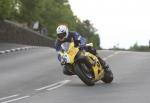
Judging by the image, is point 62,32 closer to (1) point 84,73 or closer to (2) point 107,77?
(1) point 84,73

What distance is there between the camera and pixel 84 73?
63.5 ft

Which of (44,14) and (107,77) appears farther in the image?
(44,14)

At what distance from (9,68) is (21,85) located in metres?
6.88

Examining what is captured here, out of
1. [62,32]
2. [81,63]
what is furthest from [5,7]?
[81,63]

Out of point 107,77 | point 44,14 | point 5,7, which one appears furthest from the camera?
point 44,14

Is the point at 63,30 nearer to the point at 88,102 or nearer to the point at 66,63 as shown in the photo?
the point at 66,63

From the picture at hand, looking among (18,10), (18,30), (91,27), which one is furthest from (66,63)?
(91,27)

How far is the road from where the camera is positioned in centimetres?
1631

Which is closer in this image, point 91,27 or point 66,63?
point 66,63

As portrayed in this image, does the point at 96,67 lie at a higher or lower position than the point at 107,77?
higher

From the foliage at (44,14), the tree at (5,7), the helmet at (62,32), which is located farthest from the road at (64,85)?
the foliage at (44,14)

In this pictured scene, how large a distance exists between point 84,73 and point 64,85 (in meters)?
0.86

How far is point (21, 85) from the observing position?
20.6 meters

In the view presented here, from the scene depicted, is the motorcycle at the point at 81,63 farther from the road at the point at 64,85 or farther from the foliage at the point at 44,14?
the foliage at the point at 44,14
